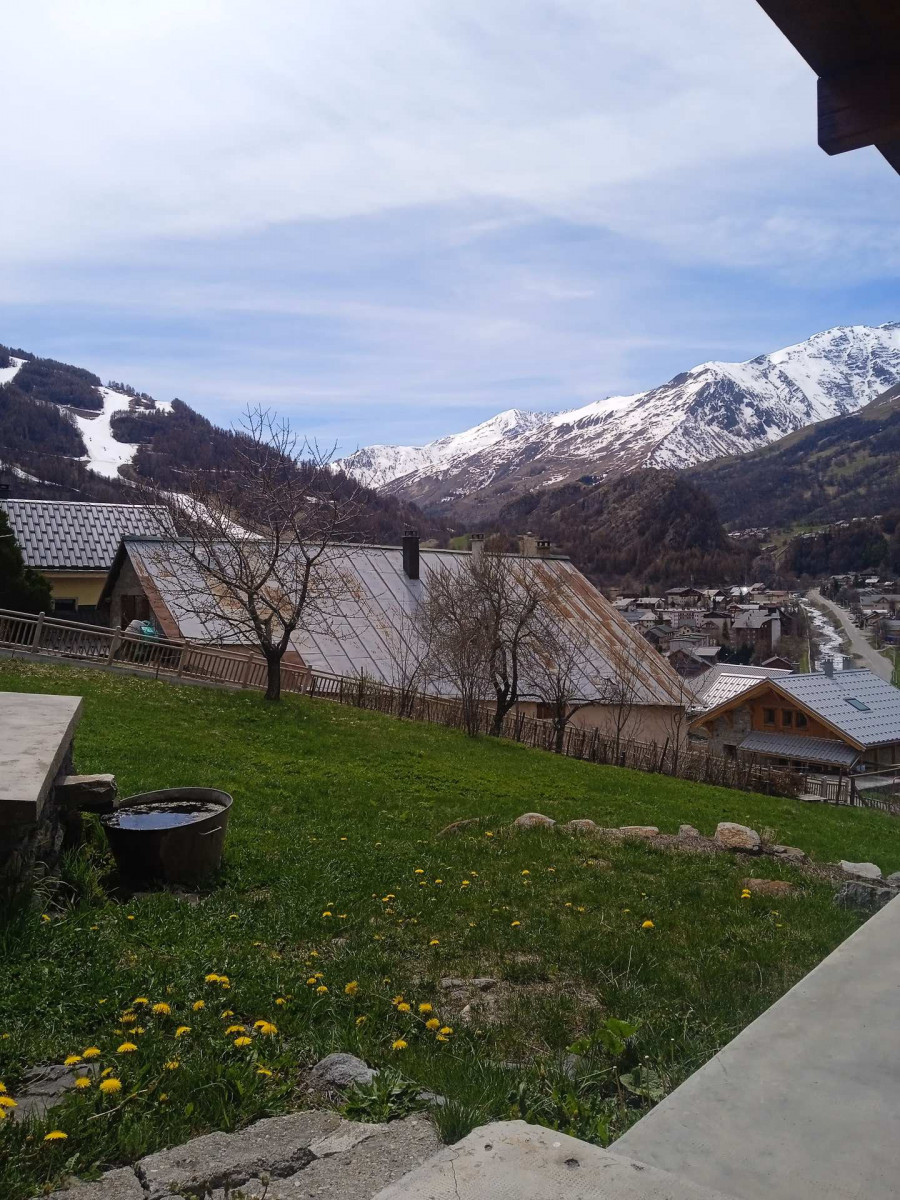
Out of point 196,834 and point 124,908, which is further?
point 196,834

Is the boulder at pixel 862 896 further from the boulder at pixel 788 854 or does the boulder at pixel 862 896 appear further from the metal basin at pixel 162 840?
the metal basin at pixel 162 840

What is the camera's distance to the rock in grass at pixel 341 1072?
3.73m

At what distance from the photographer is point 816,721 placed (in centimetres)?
4297

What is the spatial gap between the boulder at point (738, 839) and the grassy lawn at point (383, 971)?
2.51ft

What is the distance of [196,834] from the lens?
648 cm

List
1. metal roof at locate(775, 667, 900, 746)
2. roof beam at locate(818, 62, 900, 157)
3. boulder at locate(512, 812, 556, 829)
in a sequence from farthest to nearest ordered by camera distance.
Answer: metal roof at locate(775, 667, 900, 746) → boulder at locate(512, 812, 556, 829) → roof beam at locate(818, 62, 900, 157)

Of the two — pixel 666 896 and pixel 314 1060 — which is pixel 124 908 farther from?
pixel 666 896

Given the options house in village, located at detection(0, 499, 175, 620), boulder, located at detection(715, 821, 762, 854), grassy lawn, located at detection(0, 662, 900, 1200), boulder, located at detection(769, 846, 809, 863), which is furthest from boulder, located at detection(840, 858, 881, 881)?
house in village, located at detection(0, 499, 175, 620)

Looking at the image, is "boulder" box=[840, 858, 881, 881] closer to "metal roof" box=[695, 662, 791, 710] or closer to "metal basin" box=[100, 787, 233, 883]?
"metal basin" box=[100, 787, 233, 883]

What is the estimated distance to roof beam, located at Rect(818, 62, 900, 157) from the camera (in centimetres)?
309

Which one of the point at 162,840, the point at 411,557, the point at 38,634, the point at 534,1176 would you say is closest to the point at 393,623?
the point at 411,557

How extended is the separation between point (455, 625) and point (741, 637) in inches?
2800

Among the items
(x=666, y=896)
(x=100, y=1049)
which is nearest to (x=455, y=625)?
(x=666, y=896)

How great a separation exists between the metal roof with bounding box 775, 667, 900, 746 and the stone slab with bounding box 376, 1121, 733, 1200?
42.5m
